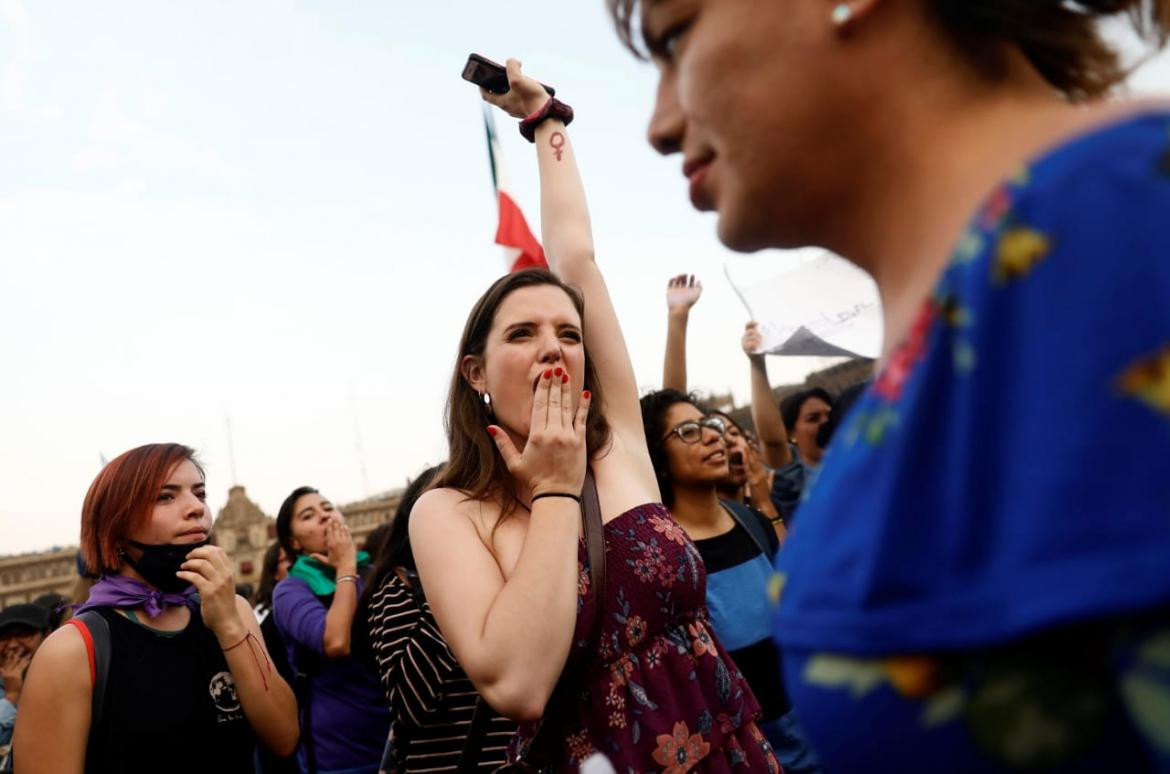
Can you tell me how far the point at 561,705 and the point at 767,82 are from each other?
142cm

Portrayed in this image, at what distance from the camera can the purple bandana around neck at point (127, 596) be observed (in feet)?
9.76

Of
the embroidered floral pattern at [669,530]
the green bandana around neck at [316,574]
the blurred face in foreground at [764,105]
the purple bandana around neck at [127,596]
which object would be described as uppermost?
the blurred face in foreground at [764,105]

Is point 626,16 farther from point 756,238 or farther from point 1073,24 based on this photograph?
point 1073,24

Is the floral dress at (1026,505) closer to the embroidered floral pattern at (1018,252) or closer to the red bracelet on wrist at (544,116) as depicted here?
the embroidered floral pattern at (1018,252)

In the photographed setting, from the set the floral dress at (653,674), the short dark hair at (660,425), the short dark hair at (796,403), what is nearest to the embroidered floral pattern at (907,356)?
the floral dress at (653,674)

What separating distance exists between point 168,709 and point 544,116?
232 centimetres

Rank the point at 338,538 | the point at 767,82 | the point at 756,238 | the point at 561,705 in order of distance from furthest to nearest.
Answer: the point at 338,538 < the point at 561,705 < the point at 756,238 < the point at 767,82

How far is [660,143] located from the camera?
104 cm

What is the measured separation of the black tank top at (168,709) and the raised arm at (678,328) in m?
2.49

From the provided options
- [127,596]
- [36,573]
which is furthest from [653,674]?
[36,573]

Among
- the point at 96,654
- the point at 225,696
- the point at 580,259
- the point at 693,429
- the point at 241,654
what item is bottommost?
the point at 225,696

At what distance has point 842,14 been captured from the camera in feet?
2.54

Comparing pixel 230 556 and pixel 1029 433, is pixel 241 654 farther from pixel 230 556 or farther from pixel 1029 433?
pixel 230 556

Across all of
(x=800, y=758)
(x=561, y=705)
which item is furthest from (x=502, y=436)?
(x=800, y=758)
